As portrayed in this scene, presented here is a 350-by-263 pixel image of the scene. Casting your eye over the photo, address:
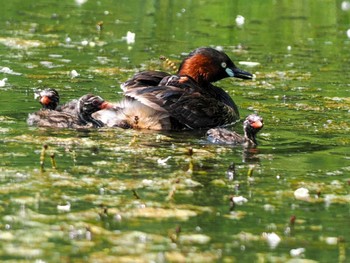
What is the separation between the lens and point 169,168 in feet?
32.7

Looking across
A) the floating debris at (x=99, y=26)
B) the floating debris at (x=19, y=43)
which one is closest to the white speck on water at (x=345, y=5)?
the floating debris at (x=99, y=26)

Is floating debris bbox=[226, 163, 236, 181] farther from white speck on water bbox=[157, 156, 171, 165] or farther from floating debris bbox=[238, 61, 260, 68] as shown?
floating debris bbox=[238, 61, 260, 68]

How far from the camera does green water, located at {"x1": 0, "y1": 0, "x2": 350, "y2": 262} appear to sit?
7.42 metres

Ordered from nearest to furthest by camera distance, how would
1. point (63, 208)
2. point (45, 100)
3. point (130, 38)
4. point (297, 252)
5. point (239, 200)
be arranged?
point (297, 252)
point (63, 208)
point (239, 200)
point (45, 100)
point (130, 38)

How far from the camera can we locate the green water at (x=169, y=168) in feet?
24.3

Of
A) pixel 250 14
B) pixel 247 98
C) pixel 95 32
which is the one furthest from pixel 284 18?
pixel 247 98

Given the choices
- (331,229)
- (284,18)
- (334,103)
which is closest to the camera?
(331,229)

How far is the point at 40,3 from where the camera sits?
25.2 m

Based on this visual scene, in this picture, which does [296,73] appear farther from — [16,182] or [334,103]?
[16,182]

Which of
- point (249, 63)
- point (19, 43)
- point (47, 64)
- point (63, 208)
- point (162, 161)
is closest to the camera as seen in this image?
point (63, 208)

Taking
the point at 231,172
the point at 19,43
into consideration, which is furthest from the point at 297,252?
the point at 19,43

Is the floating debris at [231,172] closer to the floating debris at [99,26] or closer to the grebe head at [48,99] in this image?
the grebe head at [48,99]

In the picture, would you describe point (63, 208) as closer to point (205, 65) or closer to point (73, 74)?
point (205, 65)

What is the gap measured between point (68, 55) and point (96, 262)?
11.5 metres
